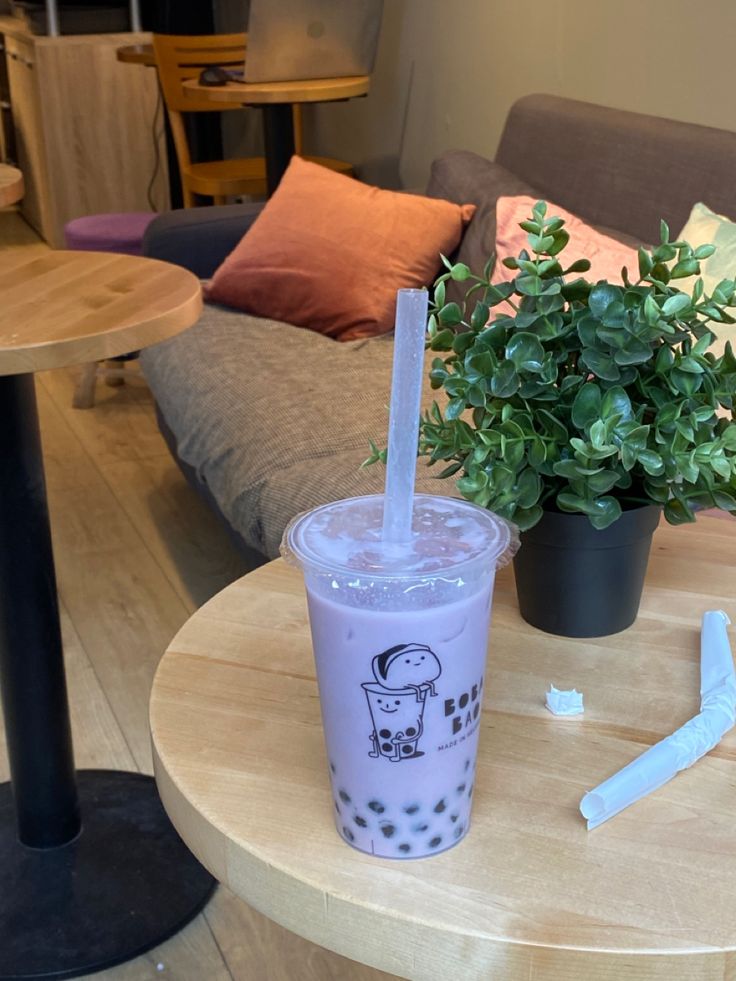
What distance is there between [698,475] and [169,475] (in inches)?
90.0

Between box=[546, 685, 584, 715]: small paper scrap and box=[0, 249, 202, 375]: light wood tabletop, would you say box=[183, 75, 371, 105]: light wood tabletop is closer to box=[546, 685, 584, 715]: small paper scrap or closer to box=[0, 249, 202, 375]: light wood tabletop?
box=[0, 249, 202, 375]: light wood tabletop

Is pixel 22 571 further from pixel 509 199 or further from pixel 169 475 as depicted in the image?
pixel 169 475

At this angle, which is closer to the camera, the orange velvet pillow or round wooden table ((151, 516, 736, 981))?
round wooden table ((151, 516, 736, 981))

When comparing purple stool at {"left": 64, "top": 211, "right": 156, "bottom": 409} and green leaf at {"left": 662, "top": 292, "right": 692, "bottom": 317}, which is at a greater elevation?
green leaf at {"left": 662, "top": 292, "right": 692, "bottom": 317}

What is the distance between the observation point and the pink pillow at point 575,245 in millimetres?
1860

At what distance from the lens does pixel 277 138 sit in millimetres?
3461

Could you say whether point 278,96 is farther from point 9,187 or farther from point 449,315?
point 449,315

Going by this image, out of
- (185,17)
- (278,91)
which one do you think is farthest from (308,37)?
(185,17)

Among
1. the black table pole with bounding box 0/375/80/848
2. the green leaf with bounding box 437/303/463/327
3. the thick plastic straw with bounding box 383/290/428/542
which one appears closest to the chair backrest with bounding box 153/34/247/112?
the black table pole with bounding box 0/375/80/848

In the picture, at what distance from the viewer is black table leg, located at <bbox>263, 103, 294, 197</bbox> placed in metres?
3.43

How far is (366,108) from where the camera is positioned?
163 inches

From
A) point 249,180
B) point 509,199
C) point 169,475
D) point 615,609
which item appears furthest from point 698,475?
point 249,180

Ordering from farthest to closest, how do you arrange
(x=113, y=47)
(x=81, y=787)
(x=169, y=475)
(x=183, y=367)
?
(x=113, y=47) < (x=169, y=475) < (x=183, y=367) < (x=81, y=787)

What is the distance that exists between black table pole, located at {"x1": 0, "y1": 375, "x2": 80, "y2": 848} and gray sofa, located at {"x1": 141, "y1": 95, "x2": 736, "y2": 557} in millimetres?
378
